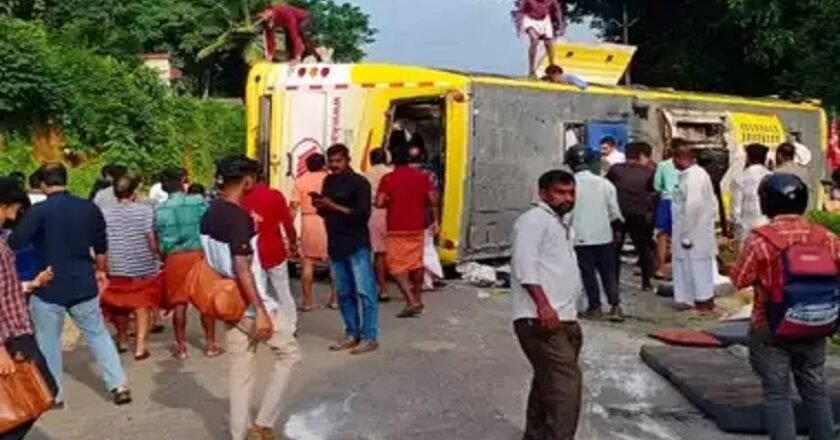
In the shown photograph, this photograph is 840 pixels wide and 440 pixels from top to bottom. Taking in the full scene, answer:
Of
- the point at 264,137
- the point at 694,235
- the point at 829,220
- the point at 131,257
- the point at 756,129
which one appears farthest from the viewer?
the point at 756,129

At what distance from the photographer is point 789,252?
648 centimetres

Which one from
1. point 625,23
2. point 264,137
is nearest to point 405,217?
point 264,137

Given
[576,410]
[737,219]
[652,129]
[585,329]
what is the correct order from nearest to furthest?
[576,410] → [585,329] → [737,219] → [652,129]

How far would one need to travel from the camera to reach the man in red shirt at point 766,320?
258 inches

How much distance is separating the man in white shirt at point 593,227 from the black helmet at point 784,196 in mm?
4405

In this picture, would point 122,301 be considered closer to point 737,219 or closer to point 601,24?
point 737,219

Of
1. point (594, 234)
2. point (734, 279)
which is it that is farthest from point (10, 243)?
point (594, 234)

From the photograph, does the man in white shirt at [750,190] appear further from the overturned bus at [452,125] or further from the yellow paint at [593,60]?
the yellow paint at [593,60]

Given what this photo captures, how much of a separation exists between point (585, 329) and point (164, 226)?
11.7 ft

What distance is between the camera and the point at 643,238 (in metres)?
13.5

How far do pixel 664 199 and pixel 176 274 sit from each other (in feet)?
18.1

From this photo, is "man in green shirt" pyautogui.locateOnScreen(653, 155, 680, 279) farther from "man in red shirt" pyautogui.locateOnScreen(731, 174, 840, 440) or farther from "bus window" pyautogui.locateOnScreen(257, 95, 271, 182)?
"man in red shirt" pyautogui.locateOnScreen(731, 174, 840, 440)

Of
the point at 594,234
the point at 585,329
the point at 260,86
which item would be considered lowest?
the point at 585,329

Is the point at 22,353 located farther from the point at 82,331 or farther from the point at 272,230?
the point at 272,230
